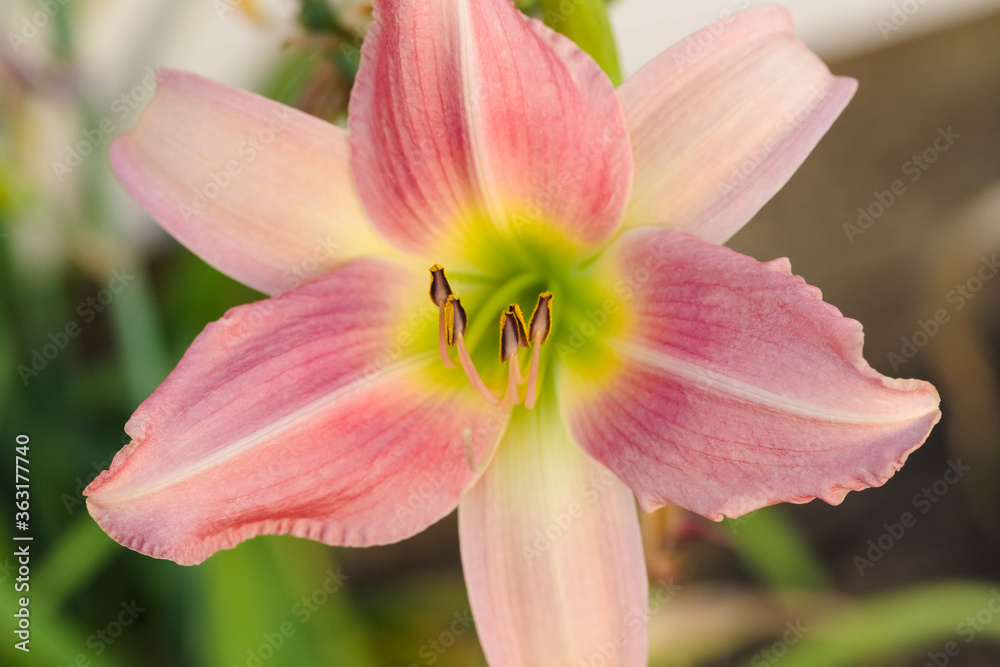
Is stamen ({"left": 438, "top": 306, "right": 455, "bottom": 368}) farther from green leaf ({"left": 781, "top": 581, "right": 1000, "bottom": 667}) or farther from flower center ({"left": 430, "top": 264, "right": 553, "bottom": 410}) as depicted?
green leaf ({"left": 781, "top": 581, "right": 1000, "bottom": 667})

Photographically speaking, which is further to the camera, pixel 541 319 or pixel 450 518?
pixel 450 518

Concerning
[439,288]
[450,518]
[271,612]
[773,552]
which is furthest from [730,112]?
[450,518]

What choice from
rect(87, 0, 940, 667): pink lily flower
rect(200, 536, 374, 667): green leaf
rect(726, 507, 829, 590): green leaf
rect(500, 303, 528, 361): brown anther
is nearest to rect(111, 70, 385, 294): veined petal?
rect(87, 0, 940, 667): pink lily flower

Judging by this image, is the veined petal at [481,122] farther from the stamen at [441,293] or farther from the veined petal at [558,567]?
the veined petal at [558,567]

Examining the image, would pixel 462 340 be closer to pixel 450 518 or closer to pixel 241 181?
pixel 241 181

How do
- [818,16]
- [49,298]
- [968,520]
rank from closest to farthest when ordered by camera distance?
[49,298], [968,520], [818,16]

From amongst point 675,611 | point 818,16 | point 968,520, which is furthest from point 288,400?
point 818,16

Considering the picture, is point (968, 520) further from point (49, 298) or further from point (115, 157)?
point (49, 298)
